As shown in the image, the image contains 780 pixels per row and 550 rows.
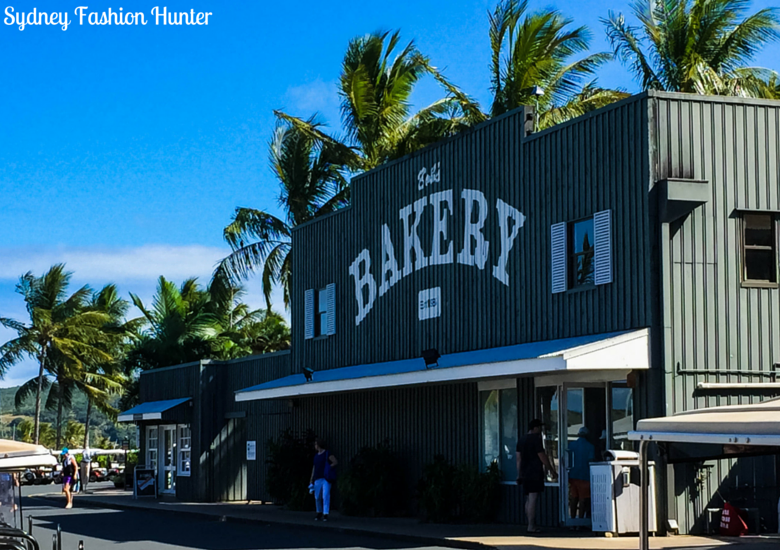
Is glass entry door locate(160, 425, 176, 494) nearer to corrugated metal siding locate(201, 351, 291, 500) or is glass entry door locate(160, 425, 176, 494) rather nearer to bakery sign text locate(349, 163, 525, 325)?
corrugated metal siding locate(201, 351, 291, 500)

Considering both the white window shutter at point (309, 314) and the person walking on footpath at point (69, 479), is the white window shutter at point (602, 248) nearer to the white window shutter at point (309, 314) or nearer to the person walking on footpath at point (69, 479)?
the white window shutter at point (309, 314)

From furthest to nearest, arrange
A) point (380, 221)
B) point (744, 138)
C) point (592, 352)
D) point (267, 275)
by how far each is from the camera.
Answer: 1. point (267, 275)
2. point (380, 221)
3. point (744, 138)
4. point (592, 352)

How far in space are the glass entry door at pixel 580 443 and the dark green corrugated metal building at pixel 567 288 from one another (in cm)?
4

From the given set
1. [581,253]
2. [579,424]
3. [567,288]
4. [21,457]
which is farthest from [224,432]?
[21,457]

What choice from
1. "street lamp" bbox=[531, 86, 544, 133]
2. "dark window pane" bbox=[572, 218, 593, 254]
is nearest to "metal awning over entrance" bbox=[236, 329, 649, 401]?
"dark window pane" bbox=[572, 218, 593, 254]

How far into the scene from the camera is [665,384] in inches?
674

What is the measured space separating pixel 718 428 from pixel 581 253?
9.36 m

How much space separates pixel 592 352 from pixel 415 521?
6627 mm

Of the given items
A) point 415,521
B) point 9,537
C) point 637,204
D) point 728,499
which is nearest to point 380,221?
point 415,521

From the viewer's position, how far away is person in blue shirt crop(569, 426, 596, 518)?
18.6 meters

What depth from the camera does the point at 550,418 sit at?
19438 mm

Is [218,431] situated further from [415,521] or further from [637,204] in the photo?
[637,204]

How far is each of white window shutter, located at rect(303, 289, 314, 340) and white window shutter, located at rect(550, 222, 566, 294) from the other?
1045 cm

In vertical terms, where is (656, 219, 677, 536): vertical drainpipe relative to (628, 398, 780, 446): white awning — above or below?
above
